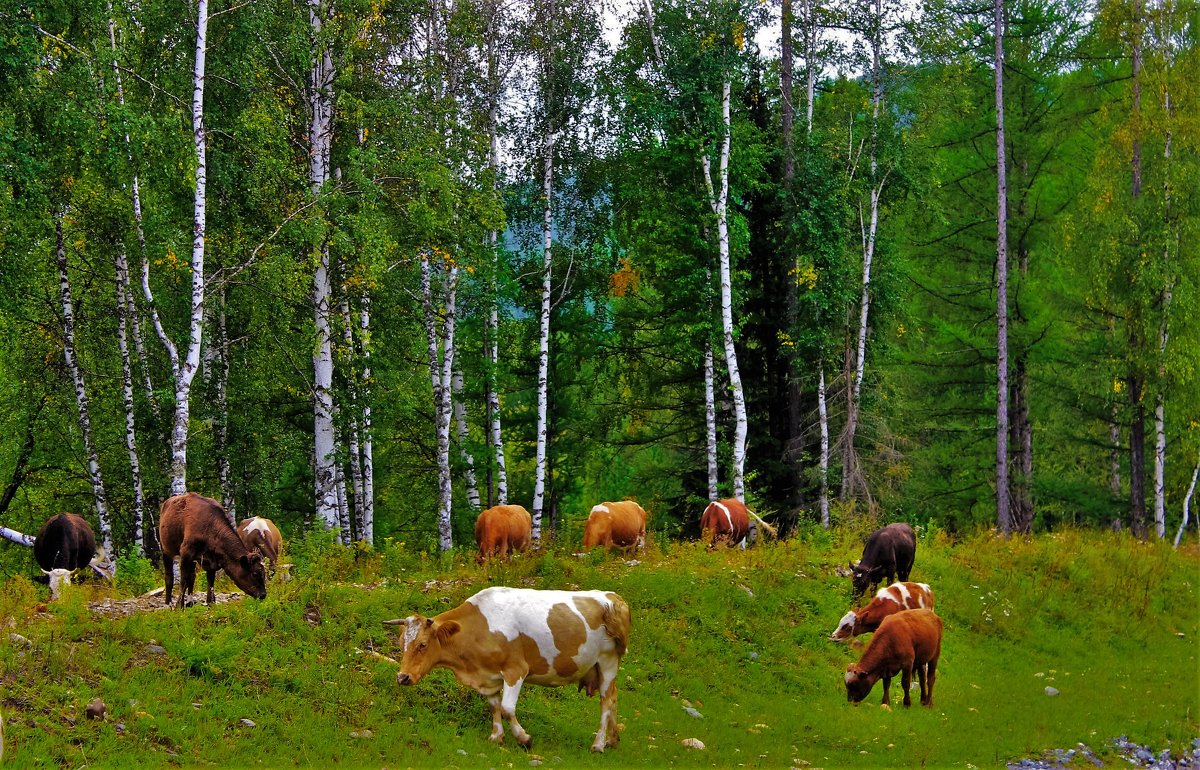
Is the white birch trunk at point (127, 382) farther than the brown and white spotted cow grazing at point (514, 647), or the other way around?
the white birch trunk at point (127, 382)

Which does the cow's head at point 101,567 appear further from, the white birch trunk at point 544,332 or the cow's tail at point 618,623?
the white birch trunk at point 544,332

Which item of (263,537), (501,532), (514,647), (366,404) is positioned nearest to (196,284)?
(263,537)

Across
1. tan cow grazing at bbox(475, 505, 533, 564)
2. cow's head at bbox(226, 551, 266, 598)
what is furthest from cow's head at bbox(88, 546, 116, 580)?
tan cow grazing at bbox(475, 505, 533, 564)

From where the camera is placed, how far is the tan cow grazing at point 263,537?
57.6 ft

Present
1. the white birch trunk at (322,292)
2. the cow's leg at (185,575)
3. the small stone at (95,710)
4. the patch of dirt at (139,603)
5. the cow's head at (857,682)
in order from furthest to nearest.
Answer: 1. the white birch trunk at (322,292)
2. the cow's head at (857,682)
3. the cow's leg at (185,575)
4. the patch of dirt at (139,603)
5. the small stone at (95,710)

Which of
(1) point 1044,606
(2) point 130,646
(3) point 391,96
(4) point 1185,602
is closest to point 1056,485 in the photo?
(4) point 1185,602

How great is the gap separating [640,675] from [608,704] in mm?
2988

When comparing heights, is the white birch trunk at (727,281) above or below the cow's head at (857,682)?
above

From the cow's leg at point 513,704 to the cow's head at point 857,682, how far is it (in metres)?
5.07

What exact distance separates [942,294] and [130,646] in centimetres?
3236

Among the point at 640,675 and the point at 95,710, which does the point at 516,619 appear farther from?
the point at 95,710

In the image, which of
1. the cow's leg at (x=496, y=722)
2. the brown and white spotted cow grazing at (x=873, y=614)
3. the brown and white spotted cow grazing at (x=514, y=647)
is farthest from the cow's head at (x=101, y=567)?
the brown and white spotted cow grazing at (x=873, y=614)

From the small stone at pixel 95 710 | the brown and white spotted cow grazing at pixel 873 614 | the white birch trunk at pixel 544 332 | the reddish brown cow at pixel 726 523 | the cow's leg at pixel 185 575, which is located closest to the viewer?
the small stone at pixel 95 710

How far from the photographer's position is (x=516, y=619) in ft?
36.1
